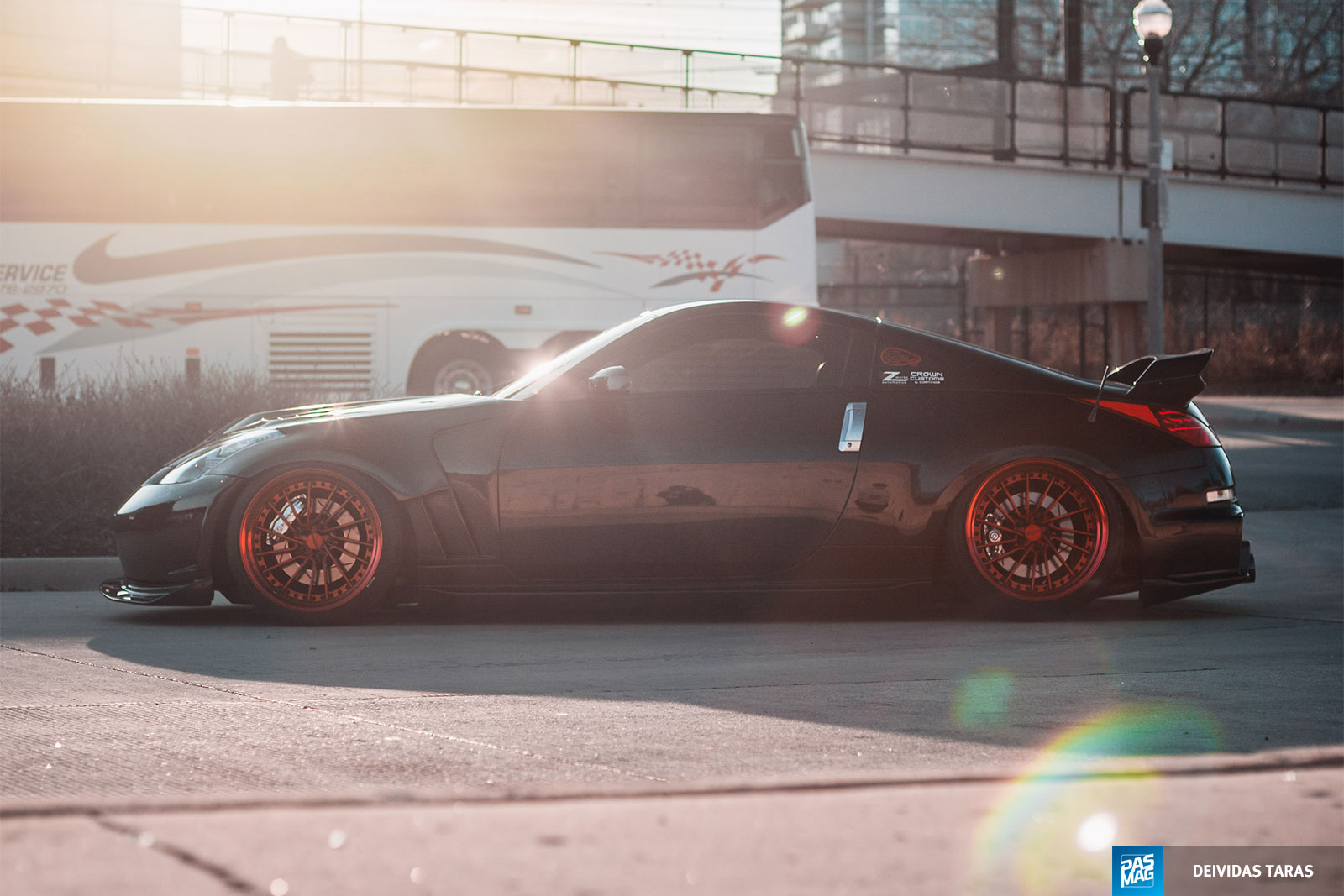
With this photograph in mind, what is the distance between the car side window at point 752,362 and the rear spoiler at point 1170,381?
1.22 m

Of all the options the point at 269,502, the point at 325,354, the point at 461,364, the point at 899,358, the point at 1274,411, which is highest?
the point at 325,354

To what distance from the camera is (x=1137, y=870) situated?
104 inches

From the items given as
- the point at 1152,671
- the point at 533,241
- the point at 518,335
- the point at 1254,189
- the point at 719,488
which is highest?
the point at 1254,189

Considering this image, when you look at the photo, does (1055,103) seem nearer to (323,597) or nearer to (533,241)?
(533,241)

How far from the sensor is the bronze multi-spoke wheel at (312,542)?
5.92 metres

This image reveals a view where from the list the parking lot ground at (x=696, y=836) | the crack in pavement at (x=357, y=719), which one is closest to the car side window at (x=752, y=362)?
the crack in pavement at (x=357, y=719)

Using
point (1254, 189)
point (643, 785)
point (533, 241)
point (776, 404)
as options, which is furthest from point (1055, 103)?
point (643, 785)

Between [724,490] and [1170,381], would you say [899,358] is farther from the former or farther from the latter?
[1170,381]

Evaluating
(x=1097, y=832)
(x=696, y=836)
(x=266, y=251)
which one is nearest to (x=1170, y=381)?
(x=1097, y=832)

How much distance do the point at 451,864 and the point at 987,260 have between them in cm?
3220

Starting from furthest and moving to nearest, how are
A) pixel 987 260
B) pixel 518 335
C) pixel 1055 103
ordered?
pixel 987 260 < pixel 1055 103 < pixel 518 335

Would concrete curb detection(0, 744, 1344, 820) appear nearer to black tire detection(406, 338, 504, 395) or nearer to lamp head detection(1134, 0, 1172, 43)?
lamp head detection(1134, 0, 1172, 43)

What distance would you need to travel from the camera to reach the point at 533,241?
17547mm

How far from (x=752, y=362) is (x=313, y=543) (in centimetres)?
194
